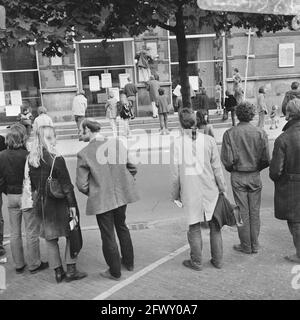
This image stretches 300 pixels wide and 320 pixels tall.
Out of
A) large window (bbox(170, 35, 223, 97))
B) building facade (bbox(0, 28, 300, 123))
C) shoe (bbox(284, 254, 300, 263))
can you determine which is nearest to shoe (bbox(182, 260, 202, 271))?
shoe (bbox(284, 254, 300, 263))

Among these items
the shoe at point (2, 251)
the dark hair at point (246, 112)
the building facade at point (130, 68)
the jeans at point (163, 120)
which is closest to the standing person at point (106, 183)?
the dark hair at point (246, 112)

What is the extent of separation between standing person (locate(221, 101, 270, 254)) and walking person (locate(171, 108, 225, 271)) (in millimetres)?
346

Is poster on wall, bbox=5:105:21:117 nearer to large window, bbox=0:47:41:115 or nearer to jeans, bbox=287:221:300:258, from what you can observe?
large window, bbox=0:47:41:115

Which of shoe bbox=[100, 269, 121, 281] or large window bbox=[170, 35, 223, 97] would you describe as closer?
shoe bbox=[100, 269, 121, 281]

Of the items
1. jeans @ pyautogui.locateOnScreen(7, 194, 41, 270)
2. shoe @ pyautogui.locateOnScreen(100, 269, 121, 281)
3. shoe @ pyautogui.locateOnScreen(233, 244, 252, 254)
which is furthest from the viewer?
shoe @ pyautogui.locateOnScreen(233, 244, 252, 254)

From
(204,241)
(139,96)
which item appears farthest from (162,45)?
(204,241)

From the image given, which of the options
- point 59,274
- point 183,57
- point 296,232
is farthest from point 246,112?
point 59,274

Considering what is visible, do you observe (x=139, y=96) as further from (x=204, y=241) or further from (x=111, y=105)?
(x=204, y=241)

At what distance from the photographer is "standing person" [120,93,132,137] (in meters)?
17.1

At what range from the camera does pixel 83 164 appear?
198 inches

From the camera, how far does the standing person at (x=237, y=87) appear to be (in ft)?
61.8

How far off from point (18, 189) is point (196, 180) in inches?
79.9

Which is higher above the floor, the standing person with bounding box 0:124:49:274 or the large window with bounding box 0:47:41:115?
the large window with bounding box 0:47:41:115

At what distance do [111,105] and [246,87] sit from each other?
664 cm
